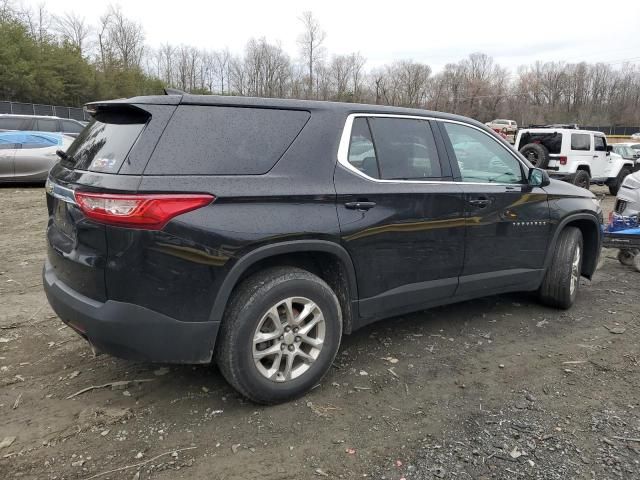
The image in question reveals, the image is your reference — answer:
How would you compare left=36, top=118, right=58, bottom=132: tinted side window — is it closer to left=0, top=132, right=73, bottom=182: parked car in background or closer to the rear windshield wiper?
left=0, top=132, right=73, bottom=182: parked car in background

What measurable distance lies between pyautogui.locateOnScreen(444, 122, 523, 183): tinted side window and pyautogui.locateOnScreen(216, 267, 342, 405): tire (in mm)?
1597

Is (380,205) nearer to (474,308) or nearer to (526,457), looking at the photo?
(526,457)

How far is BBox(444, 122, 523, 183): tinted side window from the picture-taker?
3939 millimetres

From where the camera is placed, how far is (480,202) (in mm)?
3887

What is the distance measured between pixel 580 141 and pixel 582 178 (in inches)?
42.8

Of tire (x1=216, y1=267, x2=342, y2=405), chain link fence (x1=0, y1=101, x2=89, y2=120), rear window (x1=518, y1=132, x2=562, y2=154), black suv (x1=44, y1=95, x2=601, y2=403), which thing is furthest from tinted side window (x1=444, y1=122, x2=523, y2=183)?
chain link fence (x1=0, y1=101, x2=89, y2=120)

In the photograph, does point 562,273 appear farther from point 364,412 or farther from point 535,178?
point 364,412

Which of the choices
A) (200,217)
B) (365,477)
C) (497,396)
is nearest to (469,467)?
(365,477)

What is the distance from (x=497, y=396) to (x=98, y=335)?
2391mm

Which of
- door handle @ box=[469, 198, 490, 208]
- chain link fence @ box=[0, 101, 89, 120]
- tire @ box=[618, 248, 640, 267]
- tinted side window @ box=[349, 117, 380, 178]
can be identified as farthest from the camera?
chain link fence @ box=[0, 101, 89, 120]

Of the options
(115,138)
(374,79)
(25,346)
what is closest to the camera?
(115,138)

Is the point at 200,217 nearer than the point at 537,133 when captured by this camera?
Yes

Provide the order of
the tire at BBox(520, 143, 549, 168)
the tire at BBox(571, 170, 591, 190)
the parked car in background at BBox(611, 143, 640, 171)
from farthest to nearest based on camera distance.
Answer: the parked car in background at BBox(611, 143, 640, 171) → the tire at BBox(571, 170, 591, 190) → the tire at BBox(520, 143, 549, 168)

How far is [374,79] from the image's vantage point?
7862cm
